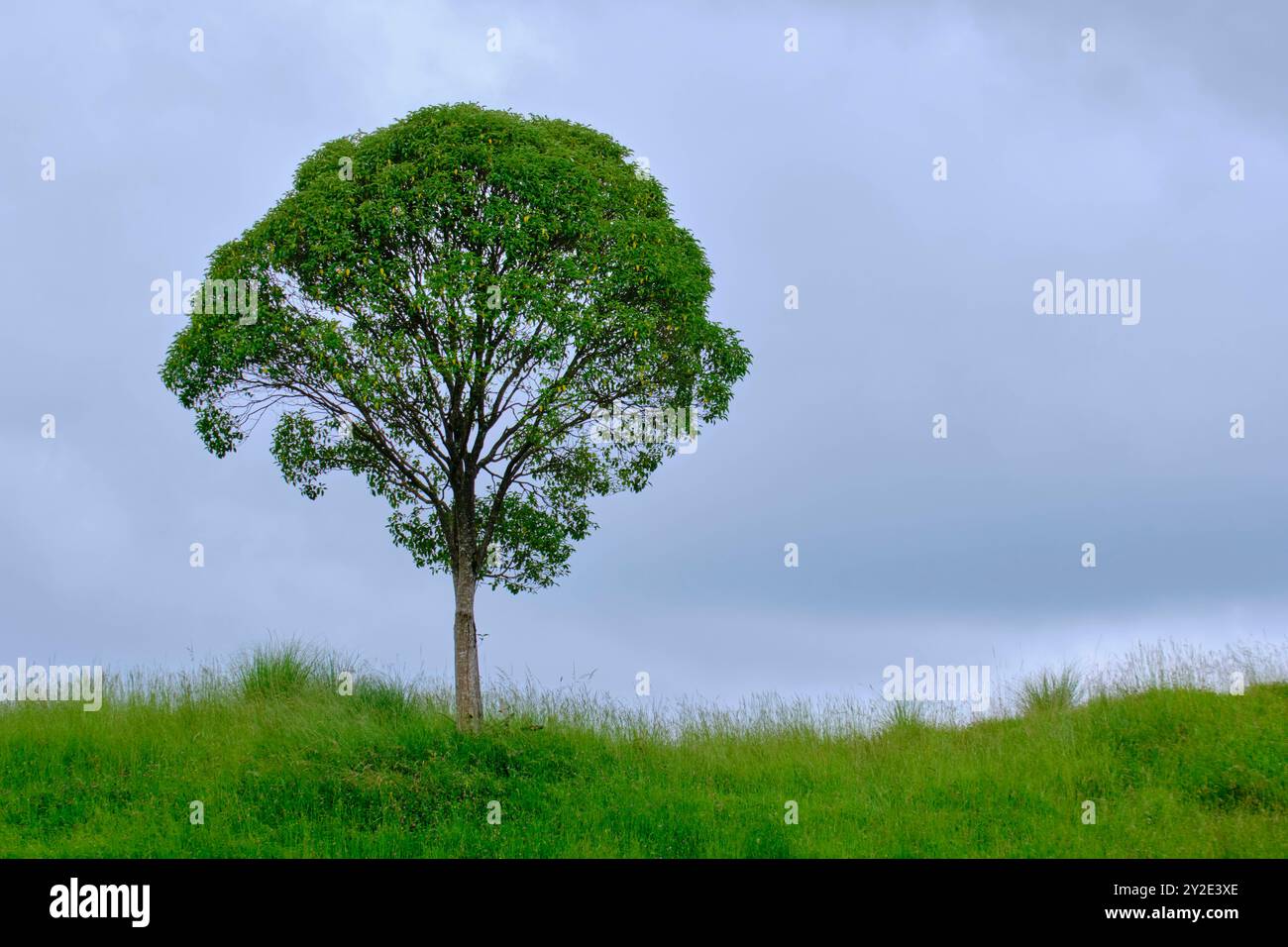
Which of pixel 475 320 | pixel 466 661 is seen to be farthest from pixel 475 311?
pixel 466 661

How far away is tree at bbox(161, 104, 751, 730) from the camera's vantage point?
18.9m

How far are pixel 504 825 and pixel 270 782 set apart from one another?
4.28 metres

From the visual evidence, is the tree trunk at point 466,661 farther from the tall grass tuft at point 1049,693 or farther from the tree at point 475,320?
the tall grass tuft at point 1049,693

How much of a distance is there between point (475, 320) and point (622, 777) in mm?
8311

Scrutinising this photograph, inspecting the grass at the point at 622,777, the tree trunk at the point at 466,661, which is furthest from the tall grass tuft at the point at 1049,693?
the tree trunk at the point at 466,661

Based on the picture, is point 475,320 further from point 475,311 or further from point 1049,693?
point 1049,693

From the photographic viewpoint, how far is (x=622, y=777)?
18828mm

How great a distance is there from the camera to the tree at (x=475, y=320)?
1891 cm

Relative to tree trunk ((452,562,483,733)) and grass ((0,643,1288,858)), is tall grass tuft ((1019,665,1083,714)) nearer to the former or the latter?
grass ((0,643,1288,858))

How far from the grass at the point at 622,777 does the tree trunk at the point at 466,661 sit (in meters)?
0.42

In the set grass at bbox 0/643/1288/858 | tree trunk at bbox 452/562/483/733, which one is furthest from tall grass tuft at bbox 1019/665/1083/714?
tree trunk at bbox 452/562/483/733

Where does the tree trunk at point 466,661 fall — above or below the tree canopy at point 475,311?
below

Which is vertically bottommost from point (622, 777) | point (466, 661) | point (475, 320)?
point (622, 777)
